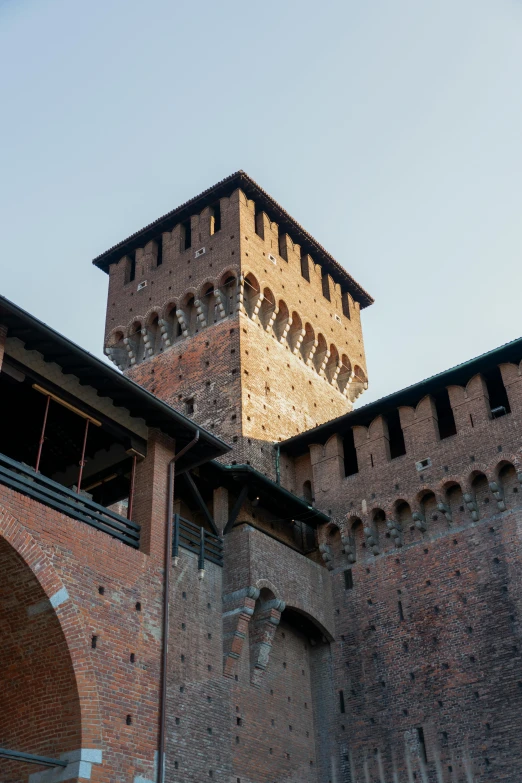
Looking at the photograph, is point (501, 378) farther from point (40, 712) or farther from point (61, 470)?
point (40, 712)

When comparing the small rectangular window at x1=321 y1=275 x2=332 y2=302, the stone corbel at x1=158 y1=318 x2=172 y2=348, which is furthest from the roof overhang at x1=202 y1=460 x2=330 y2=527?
the small rectangular window at x1=321 y1=275 x2=332 y2=302

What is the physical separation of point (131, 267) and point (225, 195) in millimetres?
4195

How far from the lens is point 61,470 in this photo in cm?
1559

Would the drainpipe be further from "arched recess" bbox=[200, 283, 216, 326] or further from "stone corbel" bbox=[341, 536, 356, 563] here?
"arched recess" bbox=[200, 283, 216, 326]

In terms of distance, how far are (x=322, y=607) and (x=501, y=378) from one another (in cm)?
661

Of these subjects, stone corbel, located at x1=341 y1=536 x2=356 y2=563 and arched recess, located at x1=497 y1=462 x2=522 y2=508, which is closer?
arched recess, located at x1=497 y1=462 x2=522 y2=508

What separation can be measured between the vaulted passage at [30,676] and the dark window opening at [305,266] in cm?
1830

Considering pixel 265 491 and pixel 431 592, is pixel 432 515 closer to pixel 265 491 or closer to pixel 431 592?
pixel 431 592

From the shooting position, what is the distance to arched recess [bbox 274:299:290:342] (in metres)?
25.4

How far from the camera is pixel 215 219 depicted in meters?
27.1

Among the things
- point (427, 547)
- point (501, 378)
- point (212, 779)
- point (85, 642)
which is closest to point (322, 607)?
point (427, 547)

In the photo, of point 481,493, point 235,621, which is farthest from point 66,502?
point 481,493

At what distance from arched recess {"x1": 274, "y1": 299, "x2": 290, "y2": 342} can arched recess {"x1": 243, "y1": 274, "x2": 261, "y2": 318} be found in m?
1.12

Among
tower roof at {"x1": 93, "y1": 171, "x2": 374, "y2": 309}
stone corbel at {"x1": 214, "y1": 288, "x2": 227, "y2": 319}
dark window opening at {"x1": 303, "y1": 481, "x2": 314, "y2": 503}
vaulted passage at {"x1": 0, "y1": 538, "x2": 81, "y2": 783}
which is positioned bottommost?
vaulted passage at {"x1": 0, "y1": 538, "x2": 81, "y2": 783}
